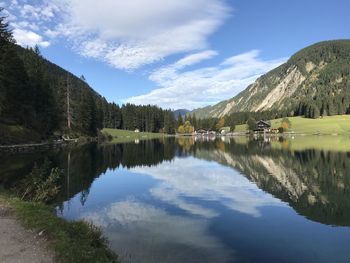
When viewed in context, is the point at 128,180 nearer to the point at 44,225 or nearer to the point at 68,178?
the point at 68,178

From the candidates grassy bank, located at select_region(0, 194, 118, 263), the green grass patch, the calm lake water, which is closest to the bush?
the calm lake water

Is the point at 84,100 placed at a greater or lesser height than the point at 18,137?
greater

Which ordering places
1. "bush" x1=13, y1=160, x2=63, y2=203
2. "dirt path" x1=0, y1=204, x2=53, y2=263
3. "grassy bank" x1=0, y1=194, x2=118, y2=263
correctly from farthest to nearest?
1. "bush" x1=13, y1=160, x2=63, y2=203
2. "grassy bank" x1=0, y1=194, x2=118, y2=263
3. "dirt path" x1=0, y1=204, x2=53, y2=263

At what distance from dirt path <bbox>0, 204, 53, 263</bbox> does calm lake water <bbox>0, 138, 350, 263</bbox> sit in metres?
4.11

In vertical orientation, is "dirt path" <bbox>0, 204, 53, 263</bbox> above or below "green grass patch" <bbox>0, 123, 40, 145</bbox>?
below

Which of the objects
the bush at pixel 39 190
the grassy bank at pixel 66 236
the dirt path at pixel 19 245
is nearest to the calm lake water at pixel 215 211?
the bush at pixel 39 190

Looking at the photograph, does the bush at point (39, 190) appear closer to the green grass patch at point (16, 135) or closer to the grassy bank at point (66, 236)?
the grassy bank at point (66, 236)

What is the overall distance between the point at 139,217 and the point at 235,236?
283 inches

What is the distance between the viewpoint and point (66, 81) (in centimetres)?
13800

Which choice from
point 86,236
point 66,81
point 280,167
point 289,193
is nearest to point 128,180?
point 289,193

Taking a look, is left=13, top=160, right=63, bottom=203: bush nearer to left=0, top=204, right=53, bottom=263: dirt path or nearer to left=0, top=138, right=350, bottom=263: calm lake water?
left=0, top=138, right=350, bottom=263: calm lake water

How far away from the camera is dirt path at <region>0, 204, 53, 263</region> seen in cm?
1268

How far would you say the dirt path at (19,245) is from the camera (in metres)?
12.7

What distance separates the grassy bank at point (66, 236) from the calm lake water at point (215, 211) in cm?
165
